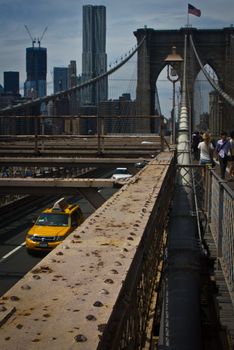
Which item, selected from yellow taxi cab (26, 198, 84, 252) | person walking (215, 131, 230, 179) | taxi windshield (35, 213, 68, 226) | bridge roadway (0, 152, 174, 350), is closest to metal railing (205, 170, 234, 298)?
bridge roadway (0, 152, 174, 350)

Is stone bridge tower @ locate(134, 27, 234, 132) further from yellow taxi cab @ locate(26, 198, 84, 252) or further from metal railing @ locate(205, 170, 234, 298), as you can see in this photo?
metal railing @ locate(205, 170, 234, 298)

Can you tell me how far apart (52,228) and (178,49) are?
4132cm

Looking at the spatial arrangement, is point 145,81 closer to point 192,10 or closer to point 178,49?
point 178,49

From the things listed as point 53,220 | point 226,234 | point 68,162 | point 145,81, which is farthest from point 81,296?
point 145,81

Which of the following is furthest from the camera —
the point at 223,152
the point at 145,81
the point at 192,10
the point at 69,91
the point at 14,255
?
the point at 145,81

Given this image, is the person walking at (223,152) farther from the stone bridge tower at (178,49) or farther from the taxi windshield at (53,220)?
the stone bridge tower at (178,49)

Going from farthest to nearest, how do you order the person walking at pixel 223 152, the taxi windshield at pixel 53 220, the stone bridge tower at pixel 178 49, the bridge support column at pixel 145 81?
the stone bridge tower at pixel 178 49, the bridge support column at pixel 145 81, the taxi windshield at pixel 53 220, the person walking at pixel 223 152

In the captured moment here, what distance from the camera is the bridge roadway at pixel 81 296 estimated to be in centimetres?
153

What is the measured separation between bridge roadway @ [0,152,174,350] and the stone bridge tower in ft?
179

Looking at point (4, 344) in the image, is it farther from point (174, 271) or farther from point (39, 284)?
point (174, 271)

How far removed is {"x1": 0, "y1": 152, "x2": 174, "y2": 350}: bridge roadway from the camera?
1.53 metres

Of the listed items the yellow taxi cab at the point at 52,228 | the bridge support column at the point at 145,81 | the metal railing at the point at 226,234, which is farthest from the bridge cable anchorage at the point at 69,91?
the metal railing at the point at 226,234

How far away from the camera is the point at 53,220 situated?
19.8 m

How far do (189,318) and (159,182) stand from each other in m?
1.51
